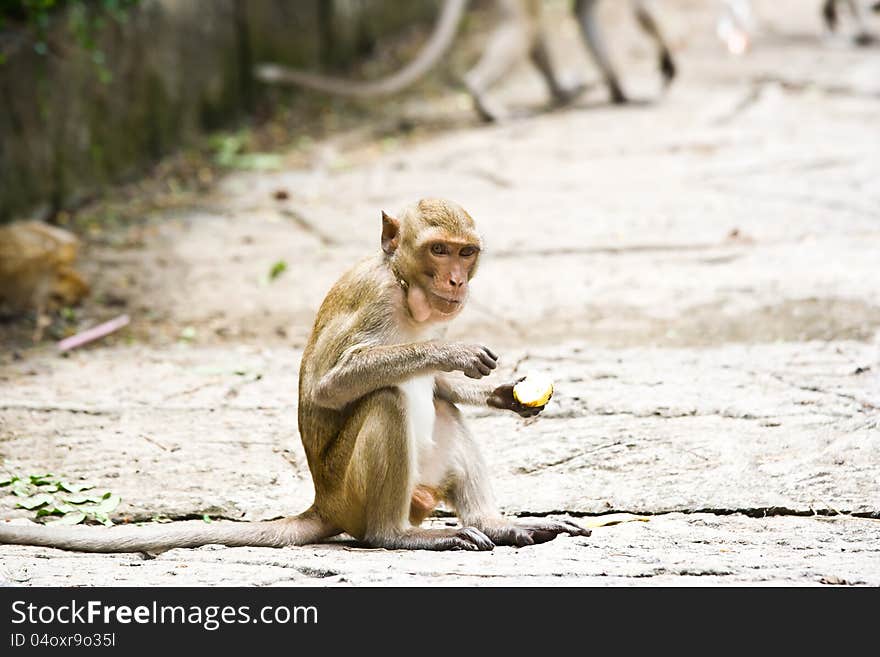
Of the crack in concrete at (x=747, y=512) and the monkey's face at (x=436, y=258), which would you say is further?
the crack in concrete at (x=747, y=512)

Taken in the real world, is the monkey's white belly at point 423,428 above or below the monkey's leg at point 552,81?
below

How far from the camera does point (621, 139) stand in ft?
34.9

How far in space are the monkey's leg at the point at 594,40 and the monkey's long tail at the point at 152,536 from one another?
832cm

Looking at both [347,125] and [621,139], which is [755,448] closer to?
[621,139]

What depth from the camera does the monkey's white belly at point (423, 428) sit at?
4125mm

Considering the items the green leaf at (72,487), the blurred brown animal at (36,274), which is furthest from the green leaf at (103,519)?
the blurred brown animal at (36,274)

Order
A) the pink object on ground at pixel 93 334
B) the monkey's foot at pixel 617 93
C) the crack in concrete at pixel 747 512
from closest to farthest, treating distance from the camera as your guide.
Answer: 1. the crack in concrete at pixel 747 512
2. the pink object on ground at pixel 93 334
3. the monkey's foot at pixel 617 93

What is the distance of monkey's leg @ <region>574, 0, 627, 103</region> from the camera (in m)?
11.6

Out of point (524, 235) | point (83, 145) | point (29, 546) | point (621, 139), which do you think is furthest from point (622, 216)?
point (29, 546)

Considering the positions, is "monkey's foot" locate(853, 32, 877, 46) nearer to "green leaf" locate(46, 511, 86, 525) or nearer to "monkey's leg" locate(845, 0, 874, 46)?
"monkey's leg" locate(845, 0, 874, 46)

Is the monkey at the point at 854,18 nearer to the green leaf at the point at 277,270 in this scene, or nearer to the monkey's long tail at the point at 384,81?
the monkey's long tail at the point at 384,81

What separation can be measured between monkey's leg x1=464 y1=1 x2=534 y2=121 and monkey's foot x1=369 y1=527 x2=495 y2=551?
7849 mm

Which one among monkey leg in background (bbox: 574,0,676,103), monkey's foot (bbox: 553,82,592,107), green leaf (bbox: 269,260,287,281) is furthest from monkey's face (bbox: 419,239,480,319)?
monkey's foot (bbox: 553,82,592,107)
